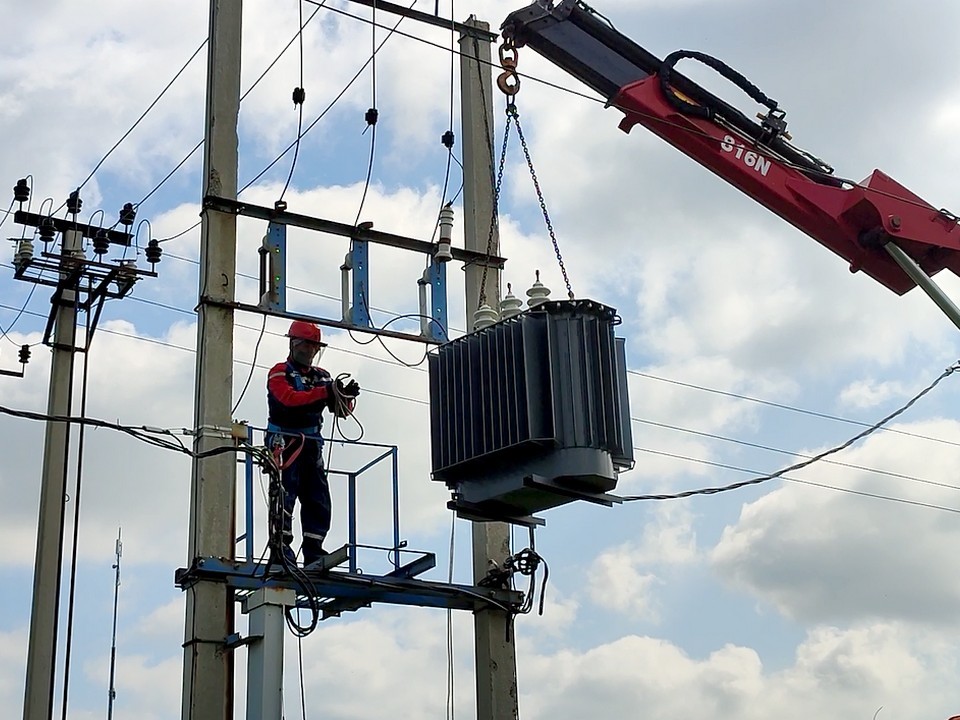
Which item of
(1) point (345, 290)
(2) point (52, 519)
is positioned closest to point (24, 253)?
(2) point (52, 519)

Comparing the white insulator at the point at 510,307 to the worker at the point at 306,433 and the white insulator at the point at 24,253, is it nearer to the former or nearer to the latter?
the worker at the point at 306,433

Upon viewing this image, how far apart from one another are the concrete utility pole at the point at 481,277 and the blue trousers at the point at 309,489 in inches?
55.3

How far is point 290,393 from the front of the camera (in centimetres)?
1164

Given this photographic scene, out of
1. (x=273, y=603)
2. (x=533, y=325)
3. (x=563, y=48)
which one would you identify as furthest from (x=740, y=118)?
(x=273, y=603)

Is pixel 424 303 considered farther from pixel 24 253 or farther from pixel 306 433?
pixel 24 253

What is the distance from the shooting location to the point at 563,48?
43.5 feet

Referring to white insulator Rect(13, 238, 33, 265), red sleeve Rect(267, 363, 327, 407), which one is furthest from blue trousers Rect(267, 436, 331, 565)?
white insulator Rect(13, 238, 33, 265)

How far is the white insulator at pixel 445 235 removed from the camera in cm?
1277

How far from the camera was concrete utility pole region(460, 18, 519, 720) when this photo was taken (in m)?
12.1

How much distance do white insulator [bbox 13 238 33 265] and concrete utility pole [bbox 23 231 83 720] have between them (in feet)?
1.38

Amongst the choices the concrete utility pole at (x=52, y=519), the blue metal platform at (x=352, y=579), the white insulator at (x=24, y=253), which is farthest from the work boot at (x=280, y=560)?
the white insulator at (x=24, y=253)

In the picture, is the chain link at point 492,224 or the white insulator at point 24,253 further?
→ the white insulator at point 24,253

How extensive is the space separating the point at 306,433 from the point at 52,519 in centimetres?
787

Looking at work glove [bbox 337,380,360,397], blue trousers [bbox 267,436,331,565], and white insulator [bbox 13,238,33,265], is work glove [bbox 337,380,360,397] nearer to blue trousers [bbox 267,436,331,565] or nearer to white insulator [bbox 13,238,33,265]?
blue trousers [bbox 267,436,331,565]
